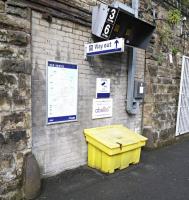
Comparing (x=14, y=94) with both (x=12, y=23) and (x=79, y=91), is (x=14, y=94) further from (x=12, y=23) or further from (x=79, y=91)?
(x=79, y=91)

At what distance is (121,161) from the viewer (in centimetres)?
499

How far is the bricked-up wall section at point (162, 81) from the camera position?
6.74 m

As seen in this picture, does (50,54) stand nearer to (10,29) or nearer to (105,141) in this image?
(10,29)

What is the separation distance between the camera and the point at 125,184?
4.52 metres

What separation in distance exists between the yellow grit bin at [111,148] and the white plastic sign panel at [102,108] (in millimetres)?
243

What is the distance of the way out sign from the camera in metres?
4.26

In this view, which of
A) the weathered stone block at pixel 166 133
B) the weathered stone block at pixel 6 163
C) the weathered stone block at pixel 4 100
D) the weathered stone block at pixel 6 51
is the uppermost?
the weathered stone block at pixel 6 51

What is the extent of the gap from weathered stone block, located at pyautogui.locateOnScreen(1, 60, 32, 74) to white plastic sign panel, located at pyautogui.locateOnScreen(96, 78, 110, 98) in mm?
1706

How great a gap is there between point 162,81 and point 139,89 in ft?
4.27

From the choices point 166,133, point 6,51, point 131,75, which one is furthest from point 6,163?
point 166,133

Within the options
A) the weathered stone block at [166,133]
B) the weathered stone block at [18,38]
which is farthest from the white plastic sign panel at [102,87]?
the weathered stone block at [166,133]

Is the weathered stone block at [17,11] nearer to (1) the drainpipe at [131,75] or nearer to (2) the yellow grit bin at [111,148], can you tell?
(2) the yellow grit bin at [111,148]

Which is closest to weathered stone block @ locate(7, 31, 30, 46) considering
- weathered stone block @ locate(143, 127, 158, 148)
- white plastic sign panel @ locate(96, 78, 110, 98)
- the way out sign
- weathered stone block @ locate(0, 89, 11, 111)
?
weathered stone block @ locate(0, 89, 11, 111)

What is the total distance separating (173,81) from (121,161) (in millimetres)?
3609
